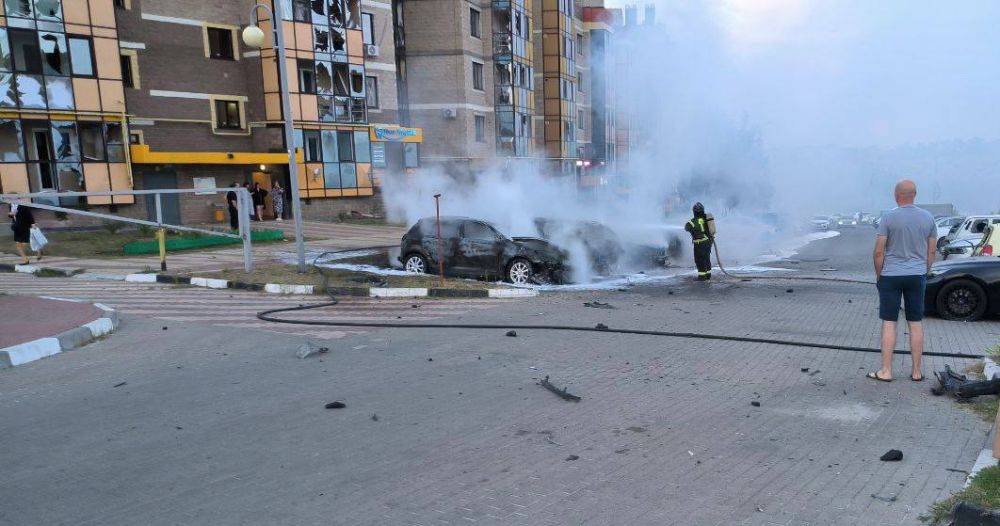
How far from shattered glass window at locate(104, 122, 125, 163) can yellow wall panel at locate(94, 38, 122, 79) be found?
6.08ft

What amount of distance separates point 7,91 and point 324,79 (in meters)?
12.3

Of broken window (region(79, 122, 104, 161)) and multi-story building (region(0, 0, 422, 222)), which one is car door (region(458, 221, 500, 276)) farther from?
broken window (region(79, 122, 104, 161))

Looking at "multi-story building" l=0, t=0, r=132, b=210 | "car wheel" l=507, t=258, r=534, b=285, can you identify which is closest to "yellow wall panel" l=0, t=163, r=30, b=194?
"multi-story building" l=0, t=0, r=132, b=210

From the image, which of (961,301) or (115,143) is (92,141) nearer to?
(115,143)

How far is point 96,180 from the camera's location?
24016 mm

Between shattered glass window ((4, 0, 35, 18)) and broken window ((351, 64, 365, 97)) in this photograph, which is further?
broken window ((351, 64, 365, 97))

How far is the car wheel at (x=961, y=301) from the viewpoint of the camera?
9211 mm

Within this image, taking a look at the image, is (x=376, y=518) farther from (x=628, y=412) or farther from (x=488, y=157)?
(x=488, y=157)

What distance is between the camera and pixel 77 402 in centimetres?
575

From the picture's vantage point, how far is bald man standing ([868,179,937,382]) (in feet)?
19.2

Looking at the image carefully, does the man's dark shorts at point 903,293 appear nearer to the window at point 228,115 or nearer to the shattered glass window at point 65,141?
the shattered glass window at point 65,141

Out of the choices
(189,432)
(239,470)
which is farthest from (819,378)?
(189,432)

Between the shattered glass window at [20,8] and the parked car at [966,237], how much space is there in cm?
3023

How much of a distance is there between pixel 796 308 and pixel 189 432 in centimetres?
911
